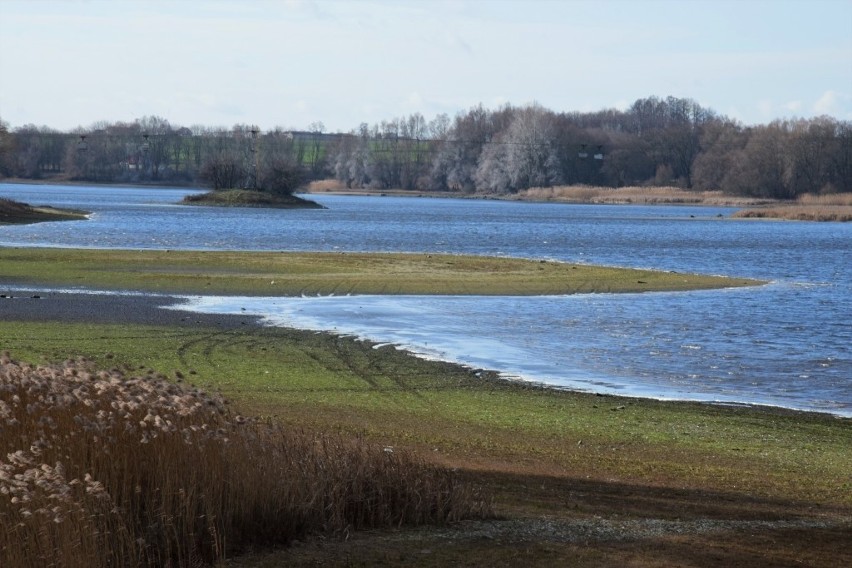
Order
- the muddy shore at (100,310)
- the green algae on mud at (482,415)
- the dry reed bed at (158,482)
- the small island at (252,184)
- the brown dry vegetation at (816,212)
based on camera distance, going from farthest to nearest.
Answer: the small island at (252,184) < the brown dry vegetation at (816,212) < the muddy shore at (100,310) < the green algae on mud at (482,415) < the dry reed bed at (158,482)

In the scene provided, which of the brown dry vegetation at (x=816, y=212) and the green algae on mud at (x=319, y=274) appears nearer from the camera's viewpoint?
the green algae on mud at (x=319, y=274)

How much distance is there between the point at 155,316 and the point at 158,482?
21.8m

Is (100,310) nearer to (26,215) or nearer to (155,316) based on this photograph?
(155,316)

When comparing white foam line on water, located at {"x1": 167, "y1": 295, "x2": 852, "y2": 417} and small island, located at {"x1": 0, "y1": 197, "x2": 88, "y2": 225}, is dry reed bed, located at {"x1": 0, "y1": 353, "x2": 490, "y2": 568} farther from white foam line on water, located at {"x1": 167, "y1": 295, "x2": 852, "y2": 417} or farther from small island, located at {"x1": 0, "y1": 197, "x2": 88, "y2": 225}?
small island, located at {"x1": 0, "y1": 197, "x2": 88, "y2": 225}

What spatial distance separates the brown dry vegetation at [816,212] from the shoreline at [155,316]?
119177mm

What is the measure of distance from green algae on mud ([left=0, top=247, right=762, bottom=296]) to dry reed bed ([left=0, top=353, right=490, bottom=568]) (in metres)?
28.5

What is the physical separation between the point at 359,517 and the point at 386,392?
10267 millimetres

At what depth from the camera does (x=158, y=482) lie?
30.2 feet

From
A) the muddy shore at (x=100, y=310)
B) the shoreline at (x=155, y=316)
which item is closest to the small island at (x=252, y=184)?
the shoreline at (x=155, y=316)

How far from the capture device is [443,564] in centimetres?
940

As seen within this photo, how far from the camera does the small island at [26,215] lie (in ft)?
275

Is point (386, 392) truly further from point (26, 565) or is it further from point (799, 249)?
point (799, 249)

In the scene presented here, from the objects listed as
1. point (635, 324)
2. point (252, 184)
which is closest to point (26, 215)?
point (252, 184)

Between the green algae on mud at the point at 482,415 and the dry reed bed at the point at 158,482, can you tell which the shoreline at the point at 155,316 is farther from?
the dry reed bed at the point at 158,482
